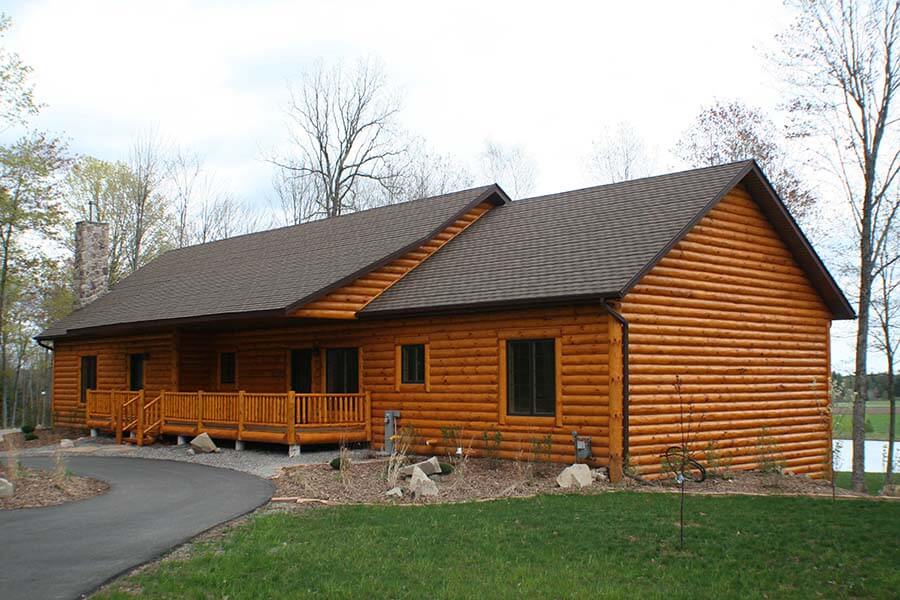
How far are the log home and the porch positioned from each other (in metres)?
0.05

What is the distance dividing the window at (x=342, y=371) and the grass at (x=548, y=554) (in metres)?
8.18

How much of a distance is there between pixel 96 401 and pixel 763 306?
1795 cm

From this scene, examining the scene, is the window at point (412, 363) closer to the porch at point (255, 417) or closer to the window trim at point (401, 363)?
the window trim at point (401, 363)

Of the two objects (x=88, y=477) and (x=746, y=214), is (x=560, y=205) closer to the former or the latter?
(x=746, y=214)

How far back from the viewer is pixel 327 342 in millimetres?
19688

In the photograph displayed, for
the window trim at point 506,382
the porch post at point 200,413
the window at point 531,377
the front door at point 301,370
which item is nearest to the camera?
the window trim at point 506,382

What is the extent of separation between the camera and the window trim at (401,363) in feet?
56.7

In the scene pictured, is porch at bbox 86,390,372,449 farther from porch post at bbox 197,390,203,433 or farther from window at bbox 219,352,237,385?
window at bbox 219,352,237,385

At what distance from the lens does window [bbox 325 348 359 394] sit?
19.3 meters

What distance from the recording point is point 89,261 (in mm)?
29672

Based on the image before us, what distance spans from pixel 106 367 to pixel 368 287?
38.3 ft

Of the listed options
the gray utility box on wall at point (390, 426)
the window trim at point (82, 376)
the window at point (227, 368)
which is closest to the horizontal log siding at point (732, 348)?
the gray utility box on wall at point (390, 426)

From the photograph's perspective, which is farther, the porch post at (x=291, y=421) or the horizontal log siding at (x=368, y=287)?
the horizontal log siding at (x=368, y=287)

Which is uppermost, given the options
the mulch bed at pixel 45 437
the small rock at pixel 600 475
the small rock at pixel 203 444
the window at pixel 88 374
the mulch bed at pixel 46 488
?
the window at pixel 88 374
